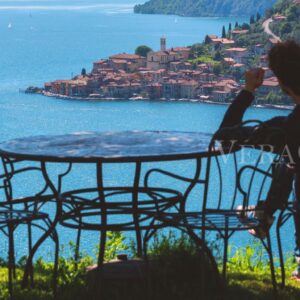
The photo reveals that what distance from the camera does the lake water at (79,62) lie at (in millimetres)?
41281

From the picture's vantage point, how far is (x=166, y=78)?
169ft

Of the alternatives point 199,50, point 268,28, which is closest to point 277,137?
point 268,28

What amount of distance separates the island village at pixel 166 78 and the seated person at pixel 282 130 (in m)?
43.6

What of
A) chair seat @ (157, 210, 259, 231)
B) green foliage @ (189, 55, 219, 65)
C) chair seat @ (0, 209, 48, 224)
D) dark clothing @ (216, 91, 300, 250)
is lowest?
green foliage @ (189, 55, 219, 65)

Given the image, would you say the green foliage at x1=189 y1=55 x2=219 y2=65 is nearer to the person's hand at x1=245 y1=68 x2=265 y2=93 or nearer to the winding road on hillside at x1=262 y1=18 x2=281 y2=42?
the winding road on hillside at x1=262 y1=18 x2=281 y2=42

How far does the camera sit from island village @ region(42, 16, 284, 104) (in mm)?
48625

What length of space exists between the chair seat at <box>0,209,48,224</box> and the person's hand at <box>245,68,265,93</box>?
0.68 metres

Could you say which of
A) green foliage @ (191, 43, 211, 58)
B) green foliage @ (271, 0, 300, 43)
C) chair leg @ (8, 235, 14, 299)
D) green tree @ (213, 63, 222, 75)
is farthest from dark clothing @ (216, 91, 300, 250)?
green foliage @ (191, 43, 211, 58)

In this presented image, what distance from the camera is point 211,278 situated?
242cm

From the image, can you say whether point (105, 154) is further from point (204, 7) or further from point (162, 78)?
point (204, 7)

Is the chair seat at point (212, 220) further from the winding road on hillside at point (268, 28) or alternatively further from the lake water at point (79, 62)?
the winding road on hillside at point (268, 28)

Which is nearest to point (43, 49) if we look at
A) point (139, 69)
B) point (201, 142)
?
point (139, 69)

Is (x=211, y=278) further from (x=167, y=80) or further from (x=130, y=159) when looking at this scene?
(x=167, y=80)

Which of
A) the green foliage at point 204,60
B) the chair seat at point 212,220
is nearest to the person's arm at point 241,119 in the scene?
the chair seat at point 212,220
